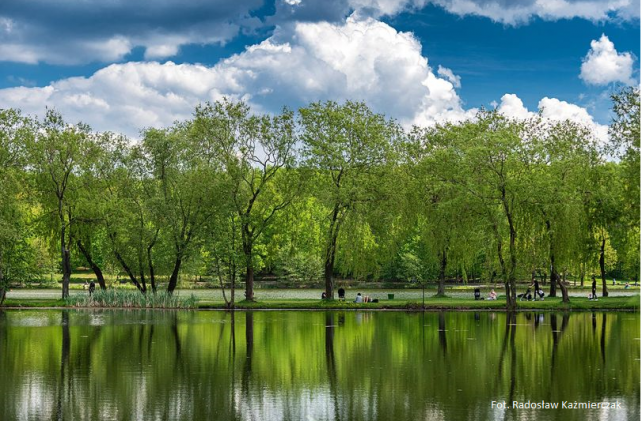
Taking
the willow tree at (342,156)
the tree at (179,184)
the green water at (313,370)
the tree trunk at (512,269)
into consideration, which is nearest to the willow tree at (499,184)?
the tree trunk at (512,269)

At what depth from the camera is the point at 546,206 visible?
50906mm

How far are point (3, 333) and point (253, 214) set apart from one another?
88.0ft

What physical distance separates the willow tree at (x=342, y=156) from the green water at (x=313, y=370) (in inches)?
679

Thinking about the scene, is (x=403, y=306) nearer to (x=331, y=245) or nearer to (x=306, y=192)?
(x=331, y=245)

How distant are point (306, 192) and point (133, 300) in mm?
15096

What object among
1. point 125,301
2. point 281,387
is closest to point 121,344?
point 281,387

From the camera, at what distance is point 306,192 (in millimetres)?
59656

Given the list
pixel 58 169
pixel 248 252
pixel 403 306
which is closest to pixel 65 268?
pixel 58 169

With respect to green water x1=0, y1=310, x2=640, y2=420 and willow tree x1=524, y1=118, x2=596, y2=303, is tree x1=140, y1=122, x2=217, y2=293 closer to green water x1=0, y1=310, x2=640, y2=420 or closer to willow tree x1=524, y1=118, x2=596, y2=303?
green water x1=0, y1=310, x2=640, y2=420

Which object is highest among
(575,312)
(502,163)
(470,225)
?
(502,163)

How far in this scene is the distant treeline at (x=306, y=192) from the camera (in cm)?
5275

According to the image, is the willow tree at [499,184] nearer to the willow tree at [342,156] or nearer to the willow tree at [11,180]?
the willow tree at [342,156]

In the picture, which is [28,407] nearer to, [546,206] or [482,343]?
[482,343]

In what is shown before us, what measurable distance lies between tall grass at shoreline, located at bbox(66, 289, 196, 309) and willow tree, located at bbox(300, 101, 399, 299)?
11089 millimetres
